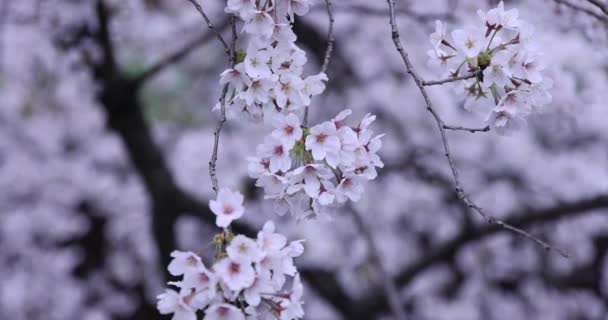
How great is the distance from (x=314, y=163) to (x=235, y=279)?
0.34m

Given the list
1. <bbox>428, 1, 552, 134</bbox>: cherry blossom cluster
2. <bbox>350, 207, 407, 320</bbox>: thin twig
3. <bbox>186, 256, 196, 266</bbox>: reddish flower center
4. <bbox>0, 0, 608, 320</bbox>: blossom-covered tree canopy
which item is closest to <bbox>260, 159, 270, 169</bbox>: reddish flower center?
<bbox>186, 256, 196, 266</bbox>: reddish flower center

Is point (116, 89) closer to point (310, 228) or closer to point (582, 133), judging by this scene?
point (310, 228)

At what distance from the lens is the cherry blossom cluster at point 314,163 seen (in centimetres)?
138

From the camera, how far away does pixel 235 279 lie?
1147 mm

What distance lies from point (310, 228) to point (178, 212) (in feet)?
5.11

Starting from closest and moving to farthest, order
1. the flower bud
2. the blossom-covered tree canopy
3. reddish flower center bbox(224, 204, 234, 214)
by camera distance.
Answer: reddish flower center bbox(224, 204, 234, 214) < the flower bud < the blossom-covered tree canopy

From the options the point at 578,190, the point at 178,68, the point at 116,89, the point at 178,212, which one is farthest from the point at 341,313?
the point at 178,68

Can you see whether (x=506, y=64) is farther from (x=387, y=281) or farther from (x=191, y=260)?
(x=387, y=281)

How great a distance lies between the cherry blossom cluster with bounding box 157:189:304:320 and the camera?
3.79 feet

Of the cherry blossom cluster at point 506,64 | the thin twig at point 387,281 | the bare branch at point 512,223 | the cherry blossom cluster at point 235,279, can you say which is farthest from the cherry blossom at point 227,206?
the bare branch at point 512,223

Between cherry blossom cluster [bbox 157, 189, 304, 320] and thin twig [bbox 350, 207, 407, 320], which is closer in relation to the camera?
cherry blossom cluster [bbox 157, 189, 304, 320]

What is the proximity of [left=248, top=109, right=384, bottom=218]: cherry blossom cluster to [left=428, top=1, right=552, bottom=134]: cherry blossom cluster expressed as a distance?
0.27 meters

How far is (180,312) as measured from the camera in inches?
47.9

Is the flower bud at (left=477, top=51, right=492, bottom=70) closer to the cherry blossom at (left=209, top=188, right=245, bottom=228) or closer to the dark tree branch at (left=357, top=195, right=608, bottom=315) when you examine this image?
the cherry blossom at (left=209, top=188, right=245, bottom=228)
